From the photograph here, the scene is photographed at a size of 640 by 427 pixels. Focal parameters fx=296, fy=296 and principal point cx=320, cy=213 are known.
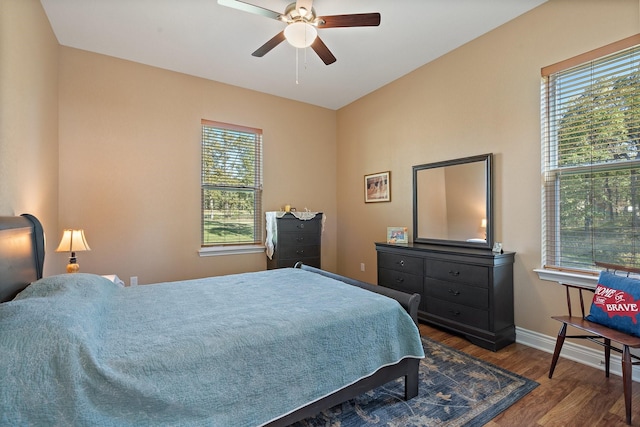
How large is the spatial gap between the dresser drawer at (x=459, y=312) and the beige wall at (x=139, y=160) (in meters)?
2.32

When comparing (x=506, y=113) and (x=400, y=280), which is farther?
(x=400, y=280)

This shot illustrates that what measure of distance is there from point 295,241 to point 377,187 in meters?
1.40

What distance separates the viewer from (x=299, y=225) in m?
3.99

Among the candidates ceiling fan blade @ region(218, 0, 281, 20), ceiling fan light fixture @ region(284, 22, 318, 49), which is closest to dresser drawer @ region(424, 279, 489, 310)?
ceiling fan light fixture @ region(284, 22, 318, 49)

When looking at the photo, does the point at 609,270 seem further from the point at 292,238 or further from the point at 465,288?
the point at 292,238

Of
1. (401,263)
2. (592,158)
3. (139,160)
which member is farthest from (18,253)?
(592,158)

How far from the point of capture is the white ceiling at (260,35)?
256cm

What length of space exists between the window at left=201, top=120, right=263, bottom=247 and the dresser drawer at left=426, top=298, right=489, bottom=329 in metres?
2.45

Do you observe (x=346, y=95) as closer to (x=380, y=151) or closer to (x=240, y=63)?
(x=380, y=151)

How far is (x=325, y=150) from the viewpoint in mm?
4910

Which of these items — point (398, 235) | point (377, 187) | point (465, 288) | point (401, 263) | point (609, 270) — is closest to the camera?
point (609, 270)

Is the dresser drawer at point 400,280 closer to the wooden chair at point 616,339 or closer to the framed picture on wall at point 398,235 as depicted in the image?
the framed picture on wall at point 398,235

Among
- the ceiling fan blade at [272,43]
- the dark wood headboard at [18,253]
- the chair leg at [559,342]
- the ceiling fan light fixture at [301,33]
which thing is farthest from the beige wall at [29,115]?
the chair leg at [559,342]

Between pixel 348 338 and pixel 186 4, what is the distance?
9.60 feet
